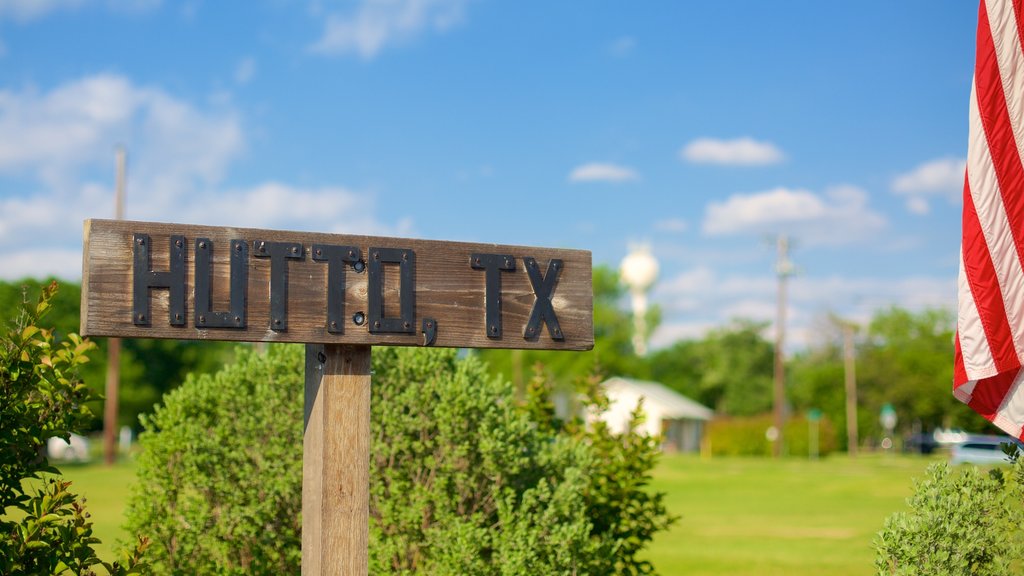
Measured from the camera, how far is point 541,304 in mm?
4641

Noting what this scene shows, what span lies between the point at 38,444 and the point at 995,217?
183 inches

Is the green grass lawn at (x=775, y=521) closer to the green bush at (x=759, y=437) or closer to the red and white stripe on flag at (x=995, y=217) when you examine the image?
the red and white stripe on flag at (x=995, y=217)

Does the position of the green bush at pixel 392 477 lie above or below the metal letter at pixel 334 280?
below

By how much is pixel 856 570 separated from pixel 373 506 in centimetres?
956

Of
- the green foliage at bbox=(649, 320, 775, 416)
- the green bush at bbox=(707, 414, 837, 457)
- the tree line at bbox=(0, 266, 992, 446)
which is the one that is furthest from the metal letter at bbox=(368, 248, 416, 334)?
the green foliage at bbox=(649, 320, 775, 416)

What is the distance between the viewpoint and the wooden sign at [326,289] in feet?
13.0

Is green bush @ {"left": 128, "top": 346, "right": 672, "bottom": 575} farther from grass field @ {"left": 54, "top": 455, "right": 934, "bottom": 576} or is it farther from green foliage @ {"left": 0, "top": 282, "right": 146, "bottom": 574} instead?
green foliage @ {"left": 0, "top": 282, "right": 146, "bottom": 574}

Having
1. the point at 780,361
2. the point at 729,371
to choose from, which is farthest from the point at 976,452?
the point at 729,371

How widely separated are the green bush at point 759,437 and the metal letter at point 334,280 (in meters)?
60.8

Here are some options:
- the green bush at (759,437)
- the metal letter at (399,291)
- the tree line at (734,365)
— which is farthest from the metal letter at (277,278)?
the green bush at (759,437)

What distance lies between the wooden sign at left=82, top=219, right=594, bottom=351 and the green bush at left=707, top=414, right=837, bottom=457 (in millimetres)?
60180

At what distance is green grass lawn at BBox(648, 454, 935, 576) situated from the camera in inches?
585

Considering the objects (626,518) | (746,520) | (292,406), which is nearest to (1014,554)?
(626,518)

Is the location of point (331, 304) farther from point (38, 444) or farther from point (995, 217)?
point (995, 217)
